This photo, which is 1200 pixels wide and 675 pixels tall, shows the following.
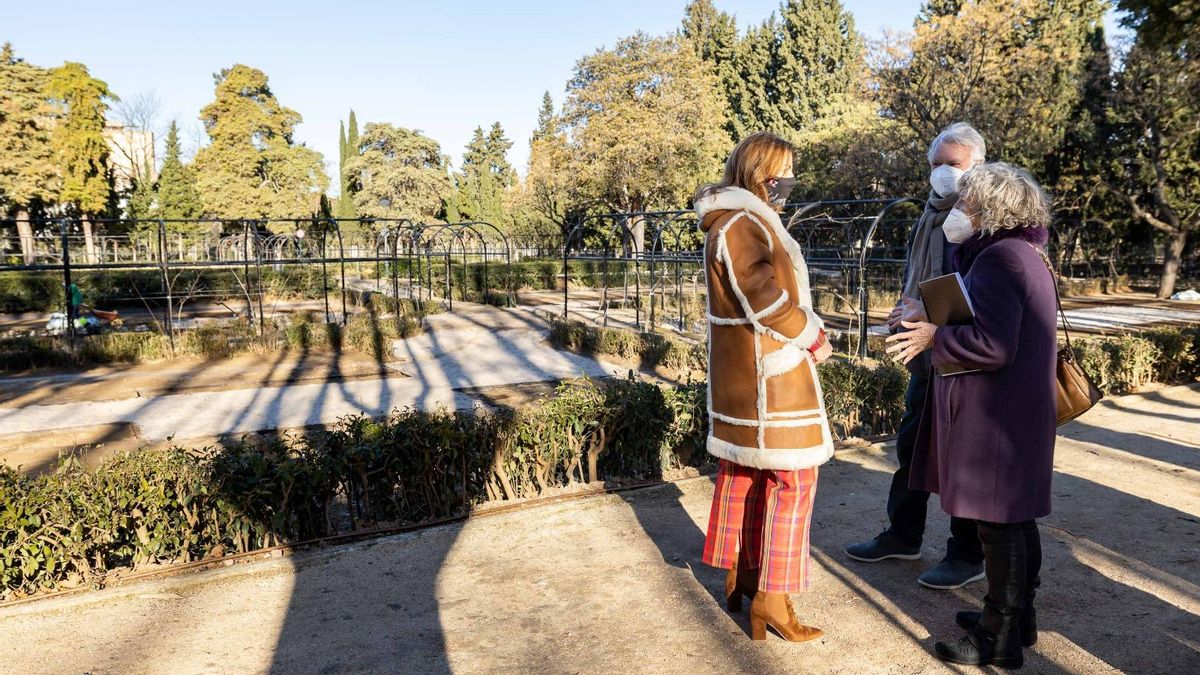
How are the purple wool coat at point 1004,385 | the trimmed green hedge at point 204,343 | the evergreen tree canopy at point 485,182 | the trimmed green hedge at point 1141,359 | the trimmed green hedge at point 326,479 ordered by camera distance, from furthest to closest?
1. the evergreen tree canopy at point 485,182
2. the trimmed green hedge at point 204,343
3. the trimmed green hedge at point 1141,359
4. the trimmed green hedge at point 326,479
5. the purple wool coat at point 1004,385

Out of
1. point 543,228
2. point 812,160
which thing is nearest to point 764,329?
point 812,160

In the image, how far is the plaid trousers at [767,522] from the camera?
268 centimetres

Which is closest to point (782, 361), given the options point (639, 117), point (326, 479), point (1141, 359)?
point (326, 479)

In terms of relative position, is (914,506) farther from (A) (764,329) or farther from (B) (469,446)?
(B) (469,446)

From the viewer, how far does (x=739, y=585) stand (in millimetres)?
2953

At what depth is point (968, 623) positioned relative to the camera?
277 centimetres

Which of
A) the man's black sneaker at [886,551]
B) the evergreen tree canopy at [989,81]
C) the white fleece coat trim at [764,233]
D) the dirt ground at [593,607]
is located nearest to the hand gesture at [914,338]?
the white fleece coat trim at [764,233]

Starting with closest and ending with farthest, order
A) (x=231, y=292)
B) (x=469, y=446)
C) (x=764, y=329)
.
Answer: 1. (x=764, y=329)
2. (x=469, y=446)
3. (x=231, y=292)

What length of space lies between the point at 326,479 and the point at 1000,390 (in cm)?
299

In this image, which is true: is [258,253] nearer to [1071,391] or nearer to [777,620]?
[777,620]

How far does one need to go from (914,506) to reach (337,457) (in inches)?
107

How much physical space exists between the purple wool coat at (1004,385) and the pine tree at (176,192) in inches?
1773

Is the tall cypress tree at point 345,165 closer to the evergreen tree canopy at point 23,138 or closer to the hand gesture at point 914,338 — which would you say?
the evergreen tree canopy at point 23,138

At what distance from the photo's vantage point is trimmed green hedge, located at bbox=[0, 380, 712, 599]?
11.2ft
